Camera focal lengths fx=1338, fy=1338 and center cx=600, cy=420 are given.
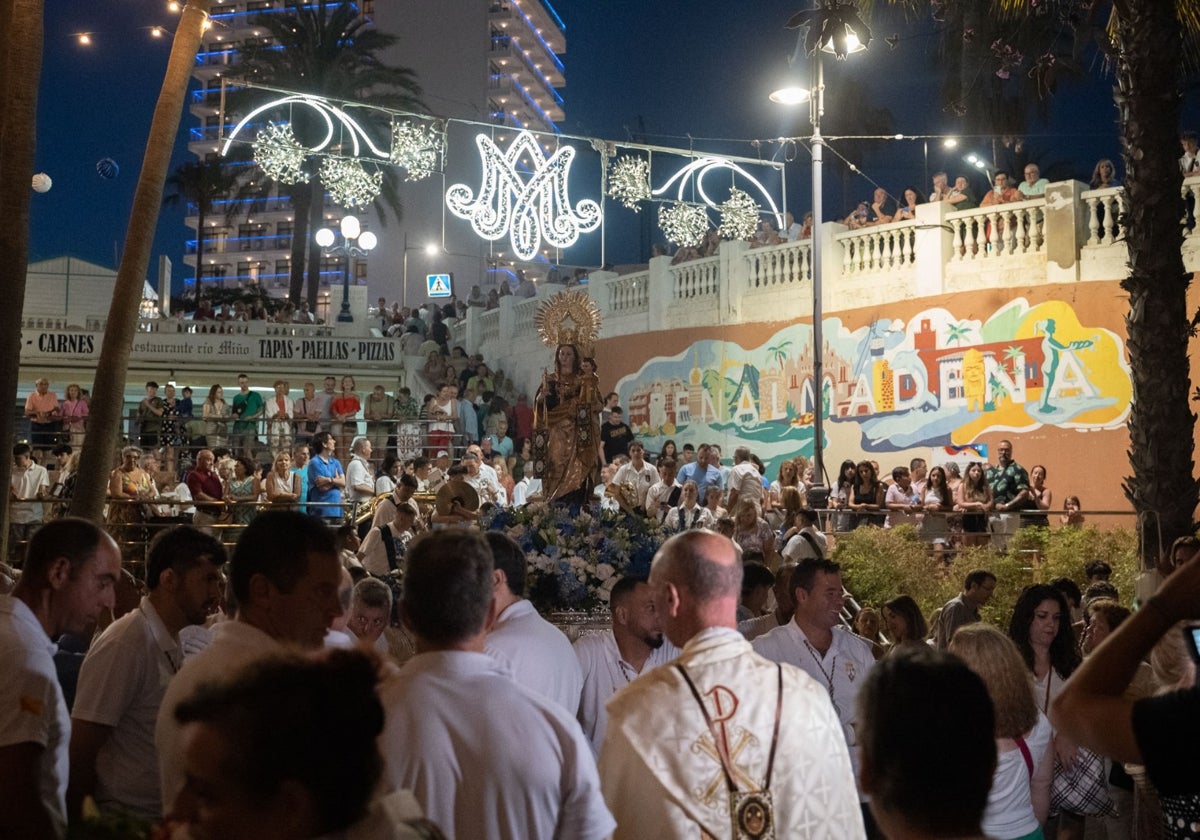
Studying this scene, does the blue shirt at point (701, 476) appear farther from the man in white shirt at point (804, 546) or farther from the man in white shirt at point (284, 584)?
the man in white shirt at point (284, 584)

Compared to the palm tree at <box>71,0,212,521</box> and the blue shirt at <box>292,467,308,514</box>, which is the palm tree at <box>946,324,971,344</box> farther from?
the palm tree at <box>71,0,212,521</box>

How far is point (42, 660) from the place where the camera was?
13.3 ft

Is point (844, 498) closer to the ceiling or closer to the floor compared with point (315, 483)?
closer to the floor

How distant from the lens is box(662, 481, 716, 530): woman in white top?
1355 centimetres

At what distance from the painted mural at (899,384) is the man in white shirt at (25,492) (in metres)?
10.5

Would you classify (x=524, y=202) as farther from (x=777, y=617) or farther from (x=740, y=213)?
(x=777, y=617)

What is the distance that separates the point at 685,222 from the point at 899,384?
619 centimetres

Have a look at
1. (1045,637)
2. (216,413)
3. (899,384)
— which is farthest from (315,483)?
(1045,637)

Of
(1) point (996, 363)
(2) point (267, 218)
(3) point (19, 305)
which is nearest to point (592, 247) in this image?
(2) point (267, 218)

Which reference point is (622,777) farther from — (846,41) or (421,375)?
(421,375)

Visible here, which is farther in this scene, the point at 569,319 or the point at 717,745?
the point at 569,319

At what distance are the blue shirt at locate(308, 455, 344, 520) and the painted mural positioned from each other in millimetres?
6620

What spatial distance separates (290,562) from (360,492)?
13.4m

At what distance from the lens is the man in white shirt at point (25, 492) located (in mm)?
16812
